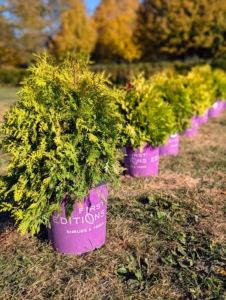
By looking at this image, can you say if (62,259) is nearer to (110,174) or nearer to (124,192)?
(110,174)

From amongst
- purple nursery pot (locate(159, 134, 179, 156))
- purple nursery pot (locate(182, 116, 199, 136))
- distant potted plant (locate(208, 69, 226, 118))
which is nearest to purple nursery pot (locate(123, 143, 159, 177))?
purple nursery pot (locate(159, 134, 179, 156))

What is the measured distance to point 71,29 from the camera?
134 feet

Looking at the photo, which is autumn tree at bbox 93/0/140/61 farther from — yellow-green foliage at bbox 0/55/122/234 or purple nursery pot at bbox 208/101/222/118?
yellow-green foliage at bbox 0/55/122/234

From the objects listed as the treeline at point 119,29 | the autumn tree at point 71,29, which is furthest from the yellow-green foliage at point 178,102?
the autumn tree at point 71,29

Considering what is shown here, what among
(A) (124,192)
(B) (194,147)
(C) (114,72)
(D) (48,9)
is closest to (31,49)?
(D) (48,9)

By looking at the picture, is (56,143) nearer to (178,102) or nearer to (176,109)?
(176,109)

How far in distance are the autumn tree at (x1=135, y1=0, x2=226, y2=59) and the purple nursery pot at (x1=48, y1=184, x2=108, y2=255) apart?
105ft

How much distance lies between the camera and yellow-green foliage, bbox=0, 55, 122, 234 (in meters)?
2.73

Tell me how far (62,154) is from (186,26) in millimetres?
32735

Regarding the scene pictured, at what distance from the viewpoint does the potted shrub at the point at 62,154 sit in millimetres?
2736

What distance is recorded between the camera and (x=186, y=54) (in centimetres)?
3488

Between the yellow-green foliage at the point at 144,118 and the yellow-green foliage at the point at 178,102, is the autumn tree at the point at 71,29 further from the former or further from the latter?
the yellow-green foliage at the point at 144,118

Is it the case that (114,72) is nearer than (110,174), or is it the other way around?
(110,174)

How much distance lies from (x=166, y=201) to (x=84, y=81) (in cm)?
181
